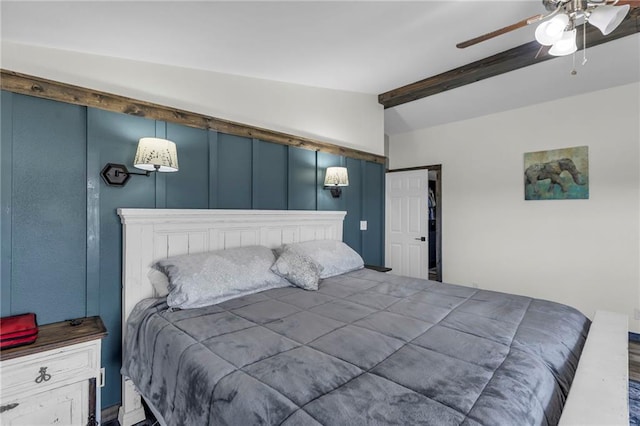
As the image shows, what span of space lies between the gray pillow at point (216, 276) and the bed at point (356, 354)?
0.06 meters

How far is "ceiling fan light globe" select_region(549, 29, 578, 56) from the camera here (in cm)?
175

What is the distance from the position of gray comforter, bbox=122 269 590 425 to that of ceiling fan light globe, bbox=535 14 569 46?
160 cm

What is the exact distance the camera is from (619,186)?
3.15m

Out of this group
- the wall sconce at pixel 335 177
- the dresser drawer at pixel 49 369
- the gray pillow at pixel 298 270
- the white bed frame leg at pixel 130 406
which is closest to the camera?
the dresser drawer at pixel 49 369

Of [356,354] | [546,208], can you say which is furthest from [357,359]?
[546,208]

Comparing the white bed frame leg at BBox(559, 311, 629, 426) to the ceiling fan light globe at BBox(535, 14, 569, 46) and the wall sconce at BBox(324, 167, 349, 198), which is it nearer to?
the ceiling fan light globe at BBox(535, 14, 569, 46)

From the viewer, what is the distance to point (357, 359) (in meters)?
1.17

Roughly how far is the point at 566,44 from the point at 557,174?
224 centimetres

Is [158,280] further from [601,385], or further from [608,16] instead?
[608,16]

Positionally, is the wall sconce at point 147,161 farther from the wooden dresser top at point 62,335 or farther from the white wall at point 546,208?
the white wall at point 546,208

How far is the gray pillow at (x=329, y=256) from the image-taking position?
2.61m

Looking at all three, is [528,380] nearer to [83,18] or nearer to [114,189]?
[114,189]

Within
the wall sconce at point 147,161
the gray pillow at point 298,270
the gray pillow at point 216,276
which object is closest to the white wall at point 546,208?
the gray pillow at point 298,270

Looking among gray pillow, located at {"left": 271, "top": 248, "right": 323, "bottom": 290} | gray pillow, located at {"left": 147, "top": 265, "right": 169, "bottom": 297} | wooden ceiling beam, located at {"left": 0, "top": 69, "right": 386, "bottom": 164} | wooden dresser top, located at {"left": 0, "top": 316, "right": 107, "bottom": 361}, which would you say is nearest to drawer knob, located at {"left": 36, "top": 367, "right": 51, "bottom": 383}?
wooden dresser top, located at {"left": 0, "top": 316, "right": 107, "bottom": 361}
